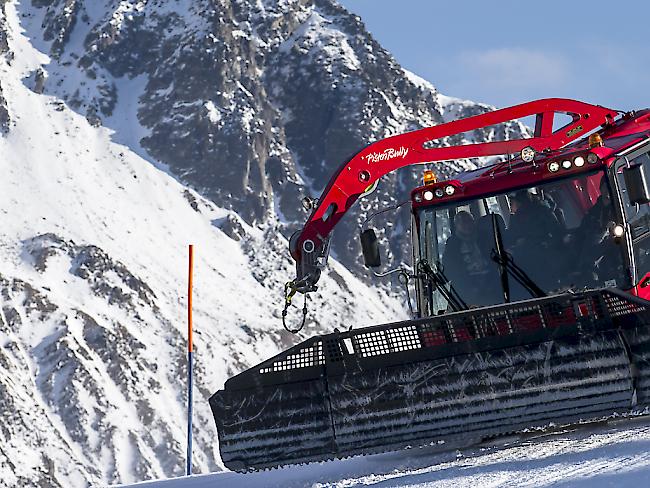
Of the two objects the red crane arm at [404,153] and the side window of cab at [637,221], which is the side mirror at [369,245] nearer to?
the red crane arm at [404,153]

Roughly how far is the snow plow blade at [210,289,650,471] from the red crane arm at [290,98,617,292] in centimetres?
230

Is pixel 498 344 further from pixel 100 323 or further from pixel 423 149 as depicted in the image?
pixel 100 323

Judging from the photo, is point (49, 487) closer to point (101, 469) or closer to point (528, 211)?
point (101, 469)

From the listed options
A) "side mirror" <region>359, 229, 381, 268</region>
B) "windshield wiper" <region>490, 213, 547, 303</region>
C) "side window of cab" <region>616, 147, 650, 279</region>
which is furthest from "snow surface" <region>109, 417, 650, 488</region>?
"side mirror" <region>359, 229, 381, 268</region>

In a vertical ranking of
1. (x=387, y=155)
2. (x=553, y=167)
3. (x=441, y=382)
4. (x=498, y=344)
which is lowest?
(x=441, y=382)

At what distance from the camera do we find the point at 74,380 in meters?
150

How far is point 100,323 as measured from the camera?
164 m

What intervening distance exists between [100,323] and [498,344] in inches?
6303

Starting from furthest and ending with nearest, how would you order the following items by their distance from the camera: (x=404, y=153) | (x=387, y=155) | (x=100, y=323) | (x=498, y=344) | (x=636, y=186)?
(x=100, y=323)
(x=404, y=153)
(x=387, y=155)
(x=636, y=186)
(x=498, y=344)

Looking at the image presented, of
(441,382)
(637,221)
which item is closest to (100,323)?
(637,221)

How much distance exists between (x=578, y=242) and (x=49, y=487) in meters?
124

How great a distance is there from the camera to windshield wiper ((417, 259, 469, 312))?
10266 millimetres

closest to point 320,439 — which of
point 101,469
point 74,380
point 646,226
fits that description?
point 646,226

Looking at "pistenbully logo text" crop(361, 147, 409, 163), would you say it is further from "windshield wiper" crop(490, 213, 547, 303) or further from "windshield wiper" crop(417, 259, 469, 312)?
"windshield wiper" crop(490, 213, 547, 303)
